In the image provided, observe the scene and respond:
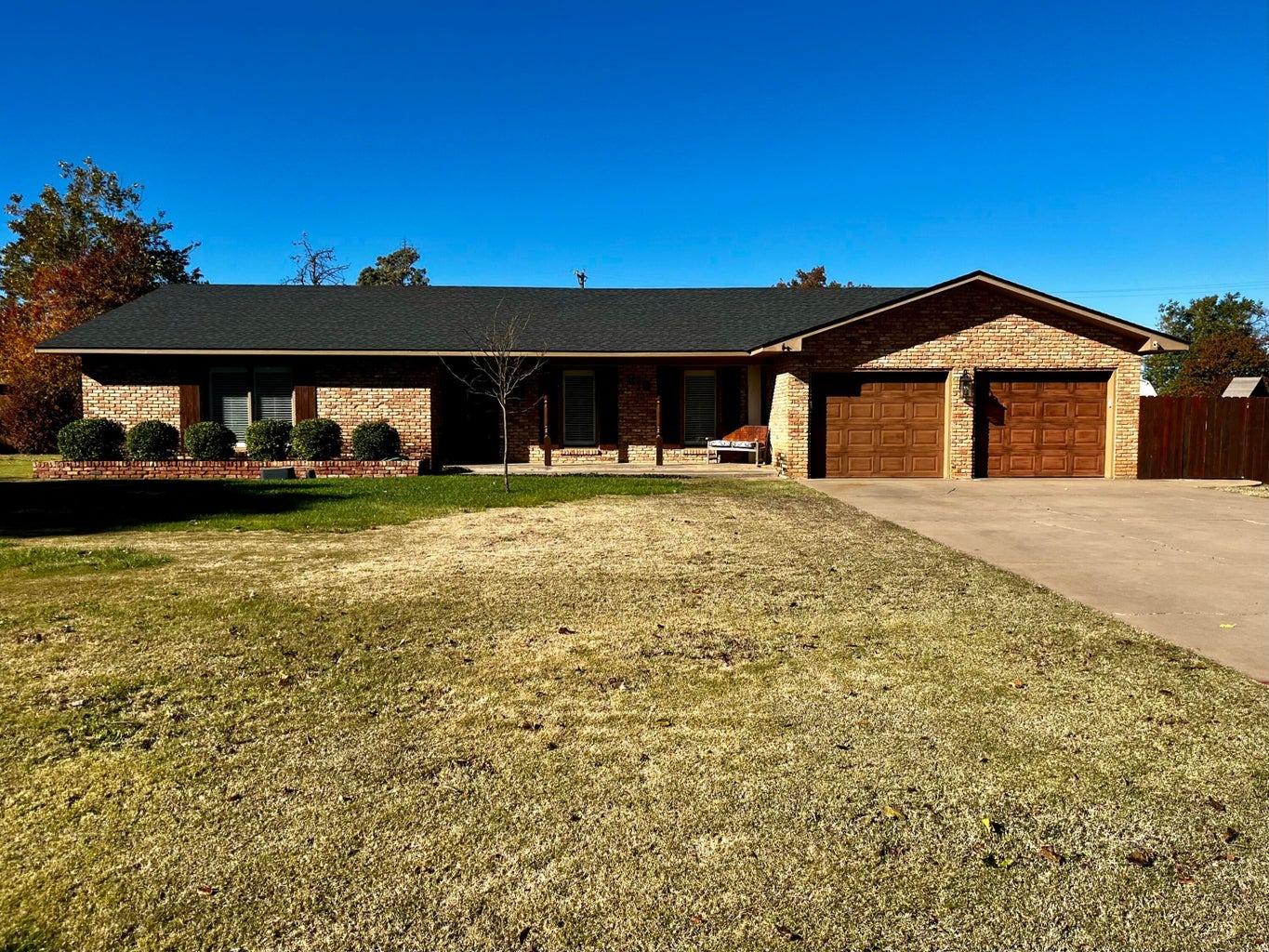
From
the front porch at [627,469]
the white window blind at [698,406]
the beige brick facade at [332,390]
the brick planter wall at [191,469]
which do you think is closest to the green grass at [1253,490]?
the front porch at [627,469]

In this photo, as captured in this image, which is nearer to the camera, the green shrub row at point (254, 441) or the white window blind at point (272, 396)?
the green shrub row at point (254, 441)

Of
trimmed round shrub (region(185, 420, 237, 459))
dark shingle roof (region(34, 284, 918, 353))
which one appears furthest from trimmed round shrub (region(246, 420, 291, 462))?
dark shingle roof (region(34, 284, 918, 353))

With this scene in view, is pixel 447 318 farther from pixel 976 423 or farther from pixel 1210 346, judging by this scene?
pixel 1210 346

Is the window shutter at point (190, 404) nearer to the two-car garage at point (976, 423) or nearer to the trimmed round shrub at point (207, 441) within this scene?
the trimmed round shrub at point (207, 441)

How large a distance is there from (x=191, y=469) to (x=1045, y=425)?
1862 cm

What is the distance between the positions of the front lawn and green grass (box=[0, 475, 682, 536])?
424 centimetres

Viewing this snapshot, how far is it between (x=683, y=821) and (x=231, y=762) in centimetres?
203

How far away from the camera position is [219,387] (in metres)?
19.5

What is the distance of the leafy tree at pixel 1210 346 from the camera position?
168ft

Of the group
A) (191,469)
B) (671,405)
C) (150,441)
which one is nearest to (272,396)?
(150,441)

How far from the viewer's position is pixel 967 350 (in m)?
17.0

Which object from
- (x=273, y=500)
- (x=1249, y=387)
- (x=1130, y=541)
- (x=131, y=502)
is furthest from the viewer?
(x=1249, y=387)

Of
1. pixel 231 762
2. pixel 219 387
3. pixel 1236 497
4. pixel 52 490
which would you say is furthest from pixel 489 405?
pixel 231 762

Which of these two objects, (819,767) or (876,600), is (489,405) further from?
(819,767)
